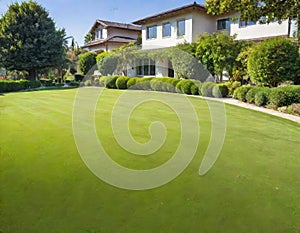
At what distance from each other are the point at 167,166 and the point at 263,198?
5.92 feet

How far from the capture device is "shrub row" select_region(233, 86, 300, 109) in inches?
429

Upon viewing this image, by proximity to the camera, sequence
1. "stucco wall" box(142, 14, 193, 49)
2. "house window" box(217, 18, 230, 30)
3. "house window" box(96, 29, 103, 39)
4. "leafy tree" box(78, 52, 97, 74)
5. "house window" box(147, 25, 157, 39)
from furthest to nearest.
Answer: "house window" box(96, 29, 103, 39) → "leafy tree" box(78, 52, 97, 74) → "house window" box(147, 25, 157, 39) → "stucco wall" box(142, 14, 193, 49) → "house window" box(217, 18, 230, 30)

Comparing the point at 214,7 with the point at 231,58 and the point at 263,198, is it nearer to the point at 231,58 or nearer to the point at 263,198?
the point at 231,58

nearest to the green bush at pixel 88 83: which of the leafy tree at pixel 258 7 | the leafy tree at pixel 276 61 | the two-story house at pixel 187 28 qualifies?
the two-story house at pixel 187 28

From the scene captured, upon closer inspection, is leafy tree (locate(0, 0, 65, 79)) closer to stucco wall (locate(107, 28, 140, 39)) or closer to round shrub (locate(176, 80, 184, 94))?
stucco wall (locate(107, 28, 140, 39))

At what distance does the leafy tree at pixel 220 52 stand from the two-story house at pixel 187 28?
4.69 m

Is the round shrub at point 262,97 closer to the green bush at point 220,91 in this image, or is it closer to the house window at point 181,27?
the green bush at point 220,91

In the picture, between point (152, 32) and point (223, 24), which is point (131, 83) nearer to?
point (152, 32)

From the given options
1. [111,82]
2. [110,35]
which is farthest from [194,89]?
[110,35]

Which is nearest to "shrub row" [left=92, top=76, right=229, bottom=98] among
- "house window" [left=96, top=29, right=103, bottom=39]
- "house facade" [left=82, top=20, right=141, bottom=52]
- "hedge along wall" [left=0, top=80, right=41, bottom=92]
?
"hedge along wall" [left=0, top=80, right=41, bottom=92]

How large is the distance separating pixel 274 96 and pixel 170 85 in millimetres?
8494

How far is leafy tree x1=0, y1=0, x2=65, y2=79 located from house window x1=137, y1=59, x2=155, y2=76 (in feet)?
29.1

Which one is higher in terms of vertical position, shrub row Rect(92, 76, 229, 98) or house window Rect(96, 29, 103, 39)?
house window Rect(96, 29, 103, 39)

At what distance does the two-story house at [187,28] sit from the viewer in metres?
20.9
